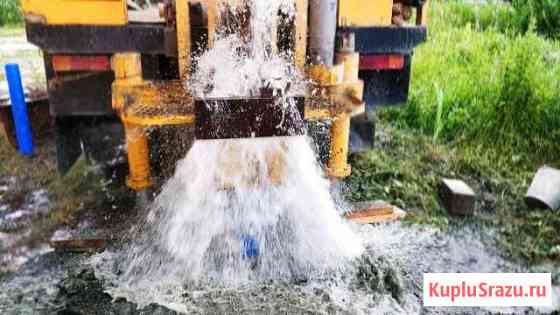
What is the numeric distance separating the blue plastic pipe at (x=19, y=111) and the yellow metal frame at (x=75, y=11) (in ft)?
4.47

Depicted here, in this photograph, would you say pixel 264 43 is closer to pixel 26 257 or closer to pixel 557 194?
pixel 26 257

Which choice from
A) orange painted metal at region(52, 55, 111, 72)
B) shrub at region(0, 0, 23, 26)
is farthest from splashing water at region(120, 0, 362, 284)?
shrub at region(0, 0, 23, 26)

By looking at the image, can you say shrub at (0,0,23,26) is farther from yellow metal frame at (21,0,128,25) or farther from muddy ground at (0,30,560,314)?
yellow metal frame at (21,0,128,25)

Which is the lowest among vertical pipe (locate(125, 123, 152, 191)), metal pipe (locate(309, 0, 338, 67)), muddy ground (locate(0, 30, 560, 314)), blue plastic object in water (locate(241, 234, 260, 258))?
muddy ground (locate(0, 30, 560, 314))

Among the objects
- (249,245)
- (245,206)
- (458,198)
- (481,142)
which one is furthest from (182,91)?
(481,142)

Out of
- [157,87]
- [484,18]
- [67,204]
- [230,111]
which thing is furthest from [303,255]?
[484,18]

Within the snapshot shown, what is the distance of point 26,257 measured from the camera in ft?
8.91

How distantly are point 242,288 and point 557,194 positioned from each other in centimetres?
200

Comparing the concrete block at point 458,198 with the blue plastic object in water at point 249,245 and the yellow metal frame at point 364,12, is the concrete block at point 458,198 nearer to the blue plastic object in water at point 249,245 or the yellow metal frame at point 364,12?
the yellow metal frame at point 364,12

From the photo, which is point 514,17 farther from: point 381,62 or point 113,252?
point 113,252

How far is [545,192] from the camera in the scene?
3197 mm

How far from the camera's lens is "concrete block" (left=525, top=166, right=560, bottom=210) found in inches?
125

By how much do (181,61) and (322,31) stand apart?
0.64m

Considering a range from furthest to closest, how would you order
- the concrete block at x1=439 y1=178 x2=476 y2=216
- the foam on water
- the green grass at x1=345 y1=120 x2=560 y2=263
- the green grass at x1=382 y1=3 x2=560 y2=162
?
the green grass at x1=382 y1=3 x2=560 y2=162 < the concrete block at x1=439 y1=178 x2=476 y2=216 < the green grass at x1=345 y1=120 x2=560 y2=263 < the foam on water
